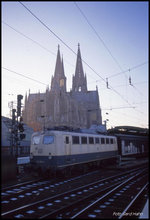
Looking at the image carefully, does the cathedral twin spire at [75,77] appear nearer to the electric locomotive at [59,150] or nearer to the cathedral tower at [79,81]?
the cathedral tower at [79,81]

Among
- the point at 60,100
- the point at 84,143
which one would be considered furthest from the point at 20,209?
the point at 60,100

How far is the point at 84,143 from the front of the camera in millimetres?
16250

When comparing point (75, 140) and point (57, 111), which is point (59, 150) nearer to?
point (75, 140)

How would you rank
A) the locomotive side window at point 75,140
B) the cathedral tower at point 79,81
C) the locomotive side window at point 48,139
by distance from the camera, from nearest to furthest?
1. the locomotive side window at point 48,139
2. the locomotive side window at point 75,140
3. the cathedral tower at point 79,81

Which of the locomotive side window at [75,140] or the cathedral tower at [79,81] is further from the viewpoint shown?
the cathedral tower at [79,81]

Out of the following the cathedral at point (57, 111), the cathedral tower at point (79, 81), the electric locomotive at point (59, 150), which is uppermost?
the cathedral tower at point (79, 81)

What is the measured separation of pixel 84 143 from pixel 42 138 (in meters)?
3.67

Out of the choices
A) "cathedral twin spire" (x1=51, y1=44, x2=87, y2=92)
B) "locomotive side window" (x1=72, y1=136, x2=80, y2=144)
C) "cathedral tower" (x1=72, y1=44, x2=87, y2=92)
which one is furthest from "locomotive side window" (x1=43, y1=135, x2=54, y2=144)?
"cathedral tower" (x1=72, y1=44, x2=87, y2=92)

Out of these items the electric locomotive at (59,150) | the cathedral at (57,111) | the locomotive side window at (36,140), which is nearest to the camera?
the electric locomotive at (59,150)

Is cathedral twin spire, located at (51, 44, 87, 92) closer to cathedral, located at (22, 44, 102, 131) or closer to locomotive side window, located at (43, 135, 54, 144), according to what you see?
cathedral, located at (22, 44, 102, 131)

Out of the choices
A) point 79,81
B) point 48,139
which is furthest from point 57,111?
point 48,139

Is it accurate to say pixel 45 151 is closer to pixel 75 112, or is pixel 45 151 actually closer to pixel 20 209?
pixel 20 209

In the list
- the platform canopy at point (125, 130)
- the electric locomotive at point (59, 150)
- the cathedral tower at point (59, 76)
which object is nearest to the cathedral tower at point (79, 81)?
the cathedral tower at point (59, 76)

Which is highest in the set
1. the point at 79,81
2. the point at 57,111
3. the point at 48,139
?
the point at 79,81
